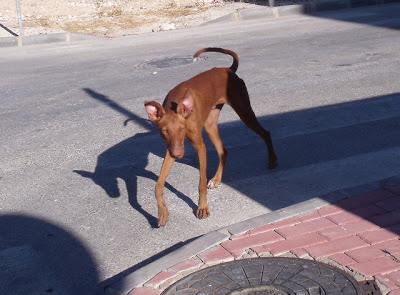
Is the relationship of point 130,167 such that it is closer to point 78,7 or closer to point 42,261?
point 42,261

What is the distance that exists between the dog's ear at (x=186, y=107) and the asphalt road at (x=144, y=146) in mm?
862

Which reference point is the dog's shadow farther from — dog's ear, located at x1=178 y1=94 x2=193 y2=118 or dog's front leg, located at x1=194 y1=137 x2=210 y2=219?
A: dog's ear, located at x1=178 y1=94 x2=193 y2=118

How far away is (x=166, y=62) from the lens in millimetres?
12797

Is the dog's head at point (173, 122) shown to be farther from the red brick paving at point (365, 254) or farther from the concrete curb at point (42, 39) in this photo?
the concrete curb at point (42, 39)

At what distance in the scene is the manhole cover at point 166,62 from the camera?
41.1 feet

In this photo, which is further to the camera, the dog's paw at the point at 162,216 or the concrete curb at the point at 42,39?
the concrete curb at the point at 42,39

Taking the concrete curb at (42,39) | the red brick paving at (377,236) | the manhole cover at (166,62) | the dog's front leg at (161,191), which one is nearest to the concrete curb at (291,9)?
the concrete curb at (42,39)

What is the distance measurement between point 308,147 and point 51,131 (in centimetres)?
299

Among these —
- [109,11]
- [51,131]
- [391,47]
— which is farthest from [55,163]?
[109,11]

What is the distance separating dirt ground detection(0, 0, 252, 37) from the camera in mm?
17516

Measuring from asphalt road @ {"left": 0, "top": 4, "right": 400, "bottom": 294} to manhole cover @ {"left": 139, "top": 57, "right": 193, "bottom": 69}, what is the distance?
3 cm

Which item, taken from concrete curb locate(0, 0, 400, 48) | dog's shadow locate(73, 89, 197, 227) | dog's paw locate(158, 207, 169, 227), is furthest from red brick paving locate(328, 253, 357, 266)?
concrete curb locate(0, 0, 400, 48)

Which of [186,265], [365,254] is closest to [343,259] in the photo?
[365,254]

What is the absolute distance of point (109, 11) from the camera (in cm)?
1989
